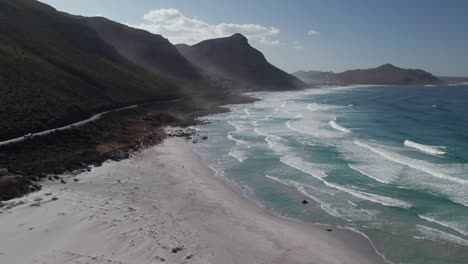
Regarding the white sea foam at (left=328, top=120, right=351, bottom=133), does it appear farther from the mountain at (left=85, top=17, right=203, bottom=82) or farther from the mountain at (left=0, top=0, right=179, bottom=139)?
the mountain at (left=85, top=17, right=203, bottom=82)

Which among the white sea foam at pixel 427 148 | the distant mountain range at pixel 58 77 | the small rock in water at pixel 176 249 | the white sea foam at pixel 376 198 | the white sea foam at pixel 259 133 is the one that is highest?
the distant mountain range at pixel 58 77

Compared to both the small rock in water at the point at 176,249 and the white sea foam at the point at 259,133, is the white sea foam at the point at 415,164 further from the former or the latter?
the small rock in water at the point at 176,249

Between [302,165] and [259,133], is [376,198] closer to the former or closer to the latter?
[302,165]

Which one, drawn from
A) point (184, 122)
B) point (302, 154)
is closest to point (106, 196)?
point (302, 154)

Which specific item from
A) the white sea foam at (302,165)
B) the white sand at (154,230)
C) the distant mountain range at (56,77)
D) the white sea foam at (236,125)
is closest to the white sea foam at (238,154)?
the white sea foam at (302,165)

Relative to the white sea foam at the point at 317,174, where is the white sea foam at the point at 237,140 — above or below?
below

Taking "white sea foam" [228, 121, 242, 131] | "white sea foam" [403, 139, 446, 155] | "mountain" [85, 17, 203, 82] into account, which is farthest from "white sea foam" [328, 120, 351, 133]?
"mountain" [85, 17, 203, 82]
